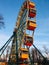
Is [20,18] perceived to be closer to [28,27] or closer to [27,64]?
[28,27]

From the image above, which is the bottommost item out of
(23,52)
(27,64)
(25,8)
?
(27,64)

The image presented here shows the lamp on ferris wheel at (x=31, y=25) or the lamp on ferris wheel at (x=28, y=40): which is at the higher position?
the lamp on ferris wheel at (x=31, y=25)

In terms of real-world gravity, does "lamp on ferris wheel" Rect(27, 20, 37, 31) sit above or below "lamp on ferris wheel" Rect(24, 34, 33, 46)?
above

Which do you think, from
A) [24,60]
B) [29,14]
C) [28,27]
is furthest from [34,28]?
[24,60]

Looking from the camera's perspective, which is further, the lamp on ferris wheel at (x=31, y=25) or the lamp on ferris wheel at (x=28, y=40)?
the lamp on ferris wheel at (x=31, y=25)

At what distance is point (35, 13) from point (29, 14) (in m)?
1.75

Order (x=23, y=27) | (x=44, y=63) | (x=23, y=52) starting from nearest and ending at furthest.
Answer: (x=44, y=63), (x=23, y=52), (x=23, y=27)

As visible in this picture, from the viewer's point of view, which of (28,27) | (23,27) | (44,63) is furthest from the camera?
(23,27)

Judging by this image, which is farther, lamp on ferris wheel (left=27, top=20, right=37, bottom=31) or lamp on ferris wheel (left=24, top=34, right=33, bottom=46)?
lamp on ferris wheel (left=27, top=20, right=37, bottom=31)

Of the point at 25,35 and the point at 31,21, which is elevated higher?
the point at 31,21

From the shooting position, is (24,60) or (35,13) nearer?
(24,60)

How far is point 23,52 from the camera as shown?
41.3 meters

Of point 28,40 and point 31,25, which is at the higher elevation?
point 31,25

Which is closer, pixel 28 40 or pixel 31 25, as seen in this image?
pixel 28 40
